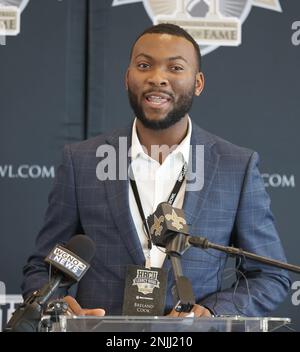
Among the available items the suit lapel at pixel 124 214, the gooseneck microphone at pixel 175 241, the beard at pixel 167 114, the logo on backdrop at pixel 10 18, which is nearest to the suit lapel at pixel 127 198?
the suit lapel at pixel 124 214

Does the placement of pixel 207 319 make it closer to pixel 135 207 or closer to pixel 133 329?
pixel 133 329

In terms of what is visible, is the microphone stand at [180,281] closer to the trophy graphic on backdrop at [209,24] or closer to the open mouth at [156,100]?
the open mouth at [156,100]

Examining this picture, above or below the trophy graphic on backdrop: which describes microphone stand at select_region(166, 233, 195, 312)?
below

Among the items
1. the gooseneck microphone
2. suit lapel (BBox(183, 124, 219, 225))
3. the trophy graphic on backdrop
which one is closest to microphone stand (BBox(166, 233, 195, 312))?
the gooseneck microphone

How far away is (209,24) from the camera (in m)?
4.50

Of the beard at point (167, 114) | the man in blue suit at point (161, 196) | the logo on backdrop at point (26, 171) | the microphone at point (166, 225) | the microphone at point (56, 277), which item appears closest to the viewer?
the microphone at point (56, 277)

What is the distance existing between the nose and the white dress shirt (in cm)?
26

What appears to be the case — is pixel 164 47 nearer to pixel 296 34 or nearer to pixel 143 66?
pixel 143 66

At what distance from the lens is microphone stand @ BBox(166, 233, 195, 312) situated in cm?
248

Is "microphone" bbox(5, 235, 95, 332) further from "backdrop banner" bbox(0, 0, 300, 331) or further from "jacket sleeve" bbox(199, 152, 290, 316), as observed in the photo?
"backdrop banner" bbox(0, 0, 300, 331)

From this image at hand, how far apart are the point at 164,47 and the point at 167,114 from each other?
0.82 feet

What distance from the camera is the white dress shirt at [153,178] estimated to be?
3.47 metres

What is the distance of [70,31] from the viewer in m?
4.45

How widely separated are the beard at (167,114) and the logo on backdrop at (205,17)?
37.8 inches
